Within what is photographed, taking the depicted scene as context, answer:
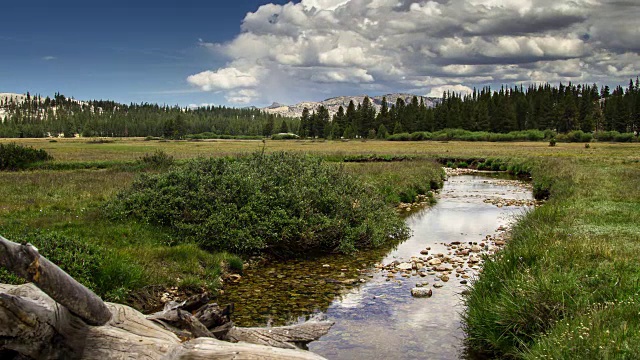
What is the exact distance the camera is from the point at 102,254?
1175 centimetres

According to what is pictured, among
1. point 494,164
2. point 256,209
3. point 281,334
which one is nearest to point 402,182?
point 256,209

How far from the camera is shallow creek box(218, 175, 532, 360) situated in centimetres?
973

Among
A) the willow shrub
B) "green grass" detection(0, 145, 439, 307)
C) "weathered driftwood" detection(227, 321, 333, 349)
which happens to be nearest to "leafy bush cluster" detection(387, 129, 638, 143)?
the willow shrub

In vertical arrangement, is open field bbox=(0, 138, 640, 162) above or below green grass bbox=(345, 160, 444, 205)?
above

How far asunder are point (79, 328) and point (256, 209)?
10.9 metres

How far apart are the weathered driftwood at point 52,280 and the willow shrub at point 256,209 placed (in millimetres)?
9550

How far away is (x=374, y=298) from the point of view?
12.5m

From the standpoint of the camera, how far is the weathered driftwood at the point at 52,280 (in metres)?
4.75

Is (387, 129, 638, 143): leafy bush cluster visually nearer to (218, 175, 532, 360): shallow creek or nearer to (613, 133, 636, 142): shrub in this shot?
(613, 133, 636, 142): shrub

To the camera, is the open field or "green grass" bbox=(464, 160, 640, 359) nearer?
"green grass" bbox=(464, 160, 640, 359)

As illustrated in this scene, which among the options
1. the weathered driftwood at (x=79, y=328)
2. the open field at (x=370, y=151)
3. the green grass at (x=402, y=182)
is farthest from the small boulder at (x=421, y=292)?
the open field at (x=370, y=151)

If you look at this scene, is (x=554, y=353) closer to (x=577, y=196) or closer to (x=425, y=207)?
(x=577, y=196)

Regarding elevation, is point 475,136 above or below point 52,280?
Answer: above

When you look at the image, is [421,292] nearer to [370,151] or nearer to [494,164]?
[494,164]
